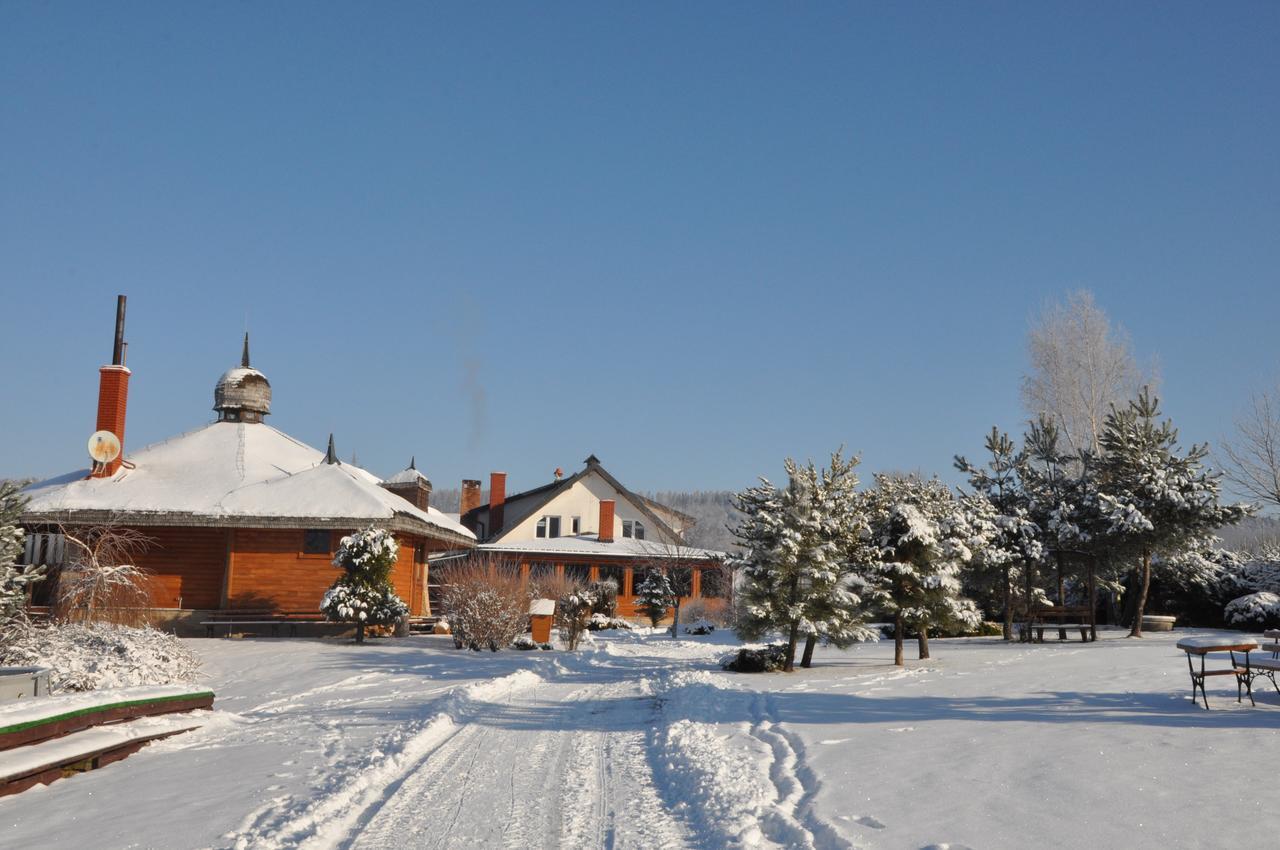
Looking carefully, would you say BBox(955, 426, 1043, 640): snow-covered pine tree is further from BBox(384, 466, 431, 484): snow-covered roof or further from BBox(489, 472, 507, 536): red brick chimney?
BBox(489, 472, 507, 536): red brick chimney

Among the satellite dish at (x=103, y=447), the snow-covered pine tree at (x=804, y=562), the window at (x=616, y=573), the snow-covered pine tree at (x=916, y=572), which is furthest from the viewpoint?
the window at (x=616, y=573)

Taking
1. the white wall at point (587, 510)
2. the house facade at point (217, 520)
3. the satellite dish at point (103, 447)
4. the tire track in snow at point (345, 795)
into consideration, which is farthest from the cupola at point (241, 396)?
the tire track in snow at point (345, 795)

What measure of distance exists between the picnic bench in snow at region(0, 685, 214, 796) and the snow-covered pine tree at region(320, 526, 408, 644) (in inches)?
495

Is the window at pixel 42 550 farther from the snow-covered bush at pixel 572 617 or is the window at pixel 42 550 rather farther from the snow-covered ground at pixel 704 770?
the snow-covered ground at pixel 704 770

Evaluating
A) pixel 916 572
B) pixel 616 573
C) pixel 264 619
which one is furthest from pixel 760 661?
pixel 616 573

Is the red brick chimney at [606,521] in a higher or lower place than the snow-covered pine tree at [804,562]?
higher

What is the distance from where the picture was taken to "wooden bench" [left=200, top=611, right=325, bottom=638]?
27.7 m

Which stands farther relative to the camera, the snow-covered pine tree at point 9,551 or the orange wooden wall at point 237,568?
the orange wooden wall at point 237,568

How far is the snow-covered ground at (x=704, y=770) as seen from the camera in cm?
704

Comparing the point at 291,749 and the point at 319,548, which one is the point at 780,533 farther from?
the point at 319,548

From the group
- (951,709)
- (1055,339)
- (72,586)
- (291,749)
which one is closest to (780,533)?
(951,709)

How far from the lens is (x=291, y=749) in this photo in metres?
11.1

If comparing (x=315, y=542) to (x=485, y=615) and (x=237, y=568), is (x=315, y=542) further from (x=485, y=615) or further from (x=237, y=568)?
(x=485, y=615)

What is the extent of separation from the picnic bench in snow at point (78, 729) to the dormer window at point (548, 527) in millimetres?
36584
